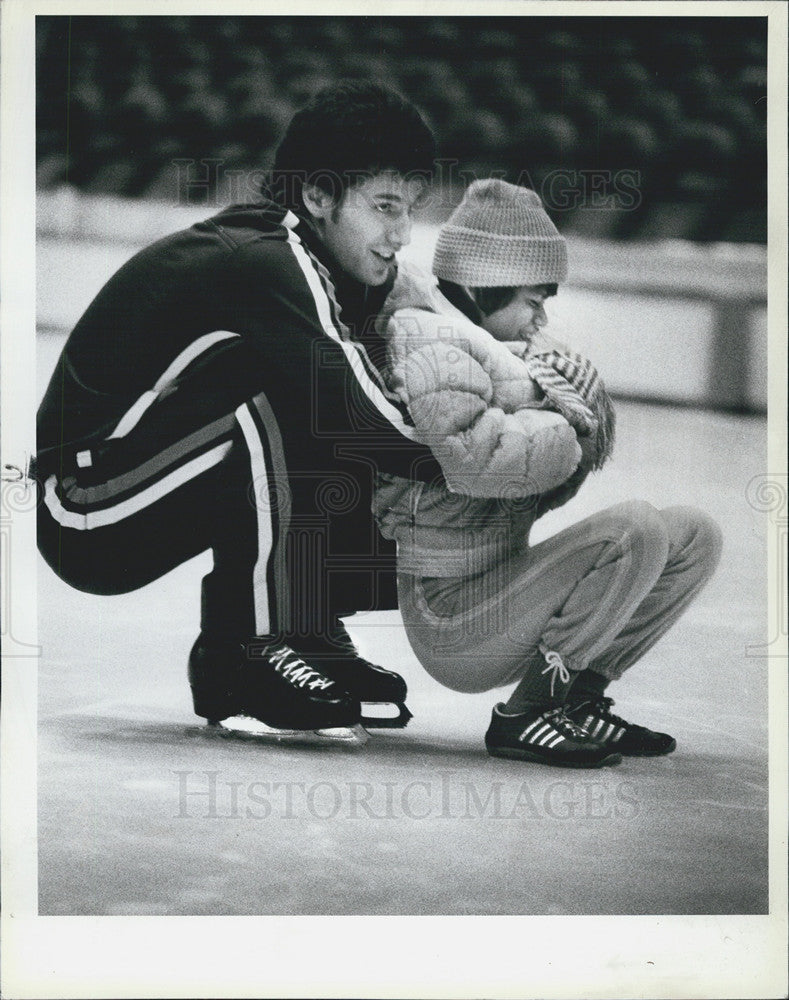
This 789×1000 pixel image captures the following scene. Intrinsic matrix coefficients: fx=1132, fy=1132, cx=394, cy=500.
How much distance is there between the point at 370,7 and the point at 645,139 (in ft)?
2.73

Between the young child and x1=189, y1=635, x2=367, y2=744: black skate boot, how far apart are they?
277 mm

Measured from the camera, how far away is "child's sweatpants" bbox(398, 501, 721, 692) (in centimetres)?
307

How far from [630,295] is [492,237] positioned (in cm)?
41

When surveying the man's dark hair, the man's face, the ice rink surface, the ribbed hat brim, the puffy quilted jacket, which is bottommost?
the ice rink surface

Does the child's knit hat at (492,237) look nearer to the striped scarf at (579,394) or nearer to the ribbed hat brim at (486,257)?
the ribbed hat brim at (486,257)

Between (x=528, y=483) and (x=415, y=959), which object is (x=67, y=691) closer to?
(x=415, y=959)

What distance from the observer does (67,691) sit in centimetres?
309

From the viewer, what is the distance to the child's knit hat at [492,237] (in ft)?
10.0

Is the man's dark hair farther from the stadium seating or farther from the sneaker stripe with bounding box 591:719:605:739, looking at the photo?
the sneaker stripe with bounding box 591:719:605:739

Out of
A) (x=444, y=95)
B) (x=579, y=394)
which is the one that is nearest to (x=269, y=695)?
(x=579, y=394)

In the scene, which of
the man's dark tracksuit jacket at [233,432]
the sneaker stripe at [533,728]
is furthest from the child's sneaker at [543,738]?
the man's dark tracksuit jacket at [233,432]

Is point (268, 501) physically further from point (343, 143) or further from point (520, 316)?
point (343, 143)

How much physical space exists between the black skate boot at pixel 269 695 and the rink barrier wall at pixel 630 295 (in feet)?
3.29

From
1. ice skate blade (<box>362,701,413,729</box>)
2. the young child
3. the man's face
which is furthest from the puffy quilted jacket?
ice skate blade (<box>362,701,413,729</box>)
